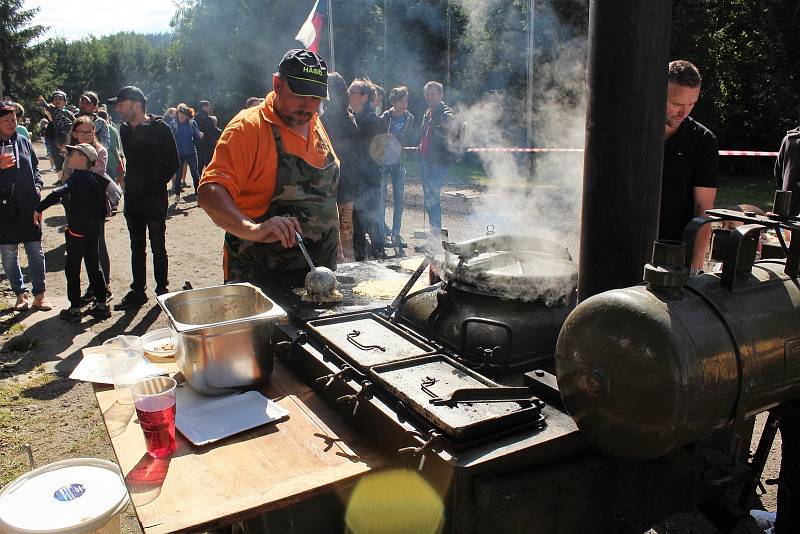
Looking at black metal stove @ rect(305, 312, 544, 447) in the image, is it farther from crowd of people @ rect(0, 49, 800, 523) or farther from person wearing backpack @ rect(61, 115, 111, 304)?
person wearing backpack @ rect(61, 115, 111, 304)

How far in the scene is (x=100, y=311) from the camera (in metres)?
6.31

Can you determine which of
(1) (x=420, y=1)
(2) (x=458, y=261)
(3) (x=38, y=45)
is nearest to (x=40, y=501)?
(2) (x=458, y=261)

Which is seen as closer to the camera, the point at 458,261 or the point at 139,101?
the point at 458,261

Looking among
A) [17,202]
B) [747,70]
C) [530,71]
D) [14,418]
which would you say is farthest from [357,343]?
[747,70]

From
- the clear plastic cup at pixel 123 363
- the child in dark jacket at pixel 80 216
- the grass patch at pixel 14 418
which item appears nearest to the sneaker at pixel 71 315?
the child in dark jacket at pixel 80 216

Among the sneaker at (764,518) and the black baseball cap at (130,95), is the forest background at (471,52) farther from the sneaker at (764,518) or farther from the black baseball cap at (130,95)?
the black baseball cap at (130,95)

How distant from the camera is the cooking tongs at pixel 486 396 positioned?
1834mm

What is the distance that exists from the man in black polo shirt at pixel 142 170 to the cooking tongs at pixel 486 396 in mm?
5477

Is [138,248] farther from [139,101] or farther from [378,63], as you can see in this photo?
[378,63]

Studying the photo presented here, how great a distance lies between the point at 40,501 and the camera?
7.29 ft

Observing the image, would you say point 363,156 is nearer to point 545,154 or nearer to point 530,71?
point 545,154

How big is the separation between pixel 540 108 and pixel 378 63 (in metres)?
8.91

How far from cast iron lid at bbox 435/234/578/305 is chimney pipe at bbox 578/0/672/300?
7.7 inches

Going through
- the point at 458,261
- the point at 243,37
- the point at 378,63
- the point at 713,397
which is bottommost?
the point at 713,397
